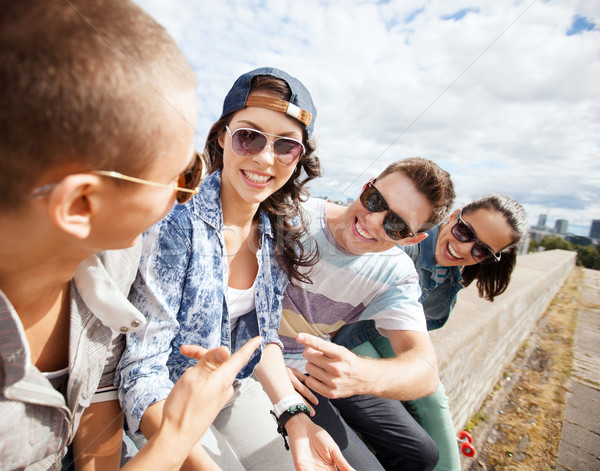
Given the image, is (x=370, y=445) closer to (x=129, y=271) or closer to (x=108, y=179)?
(x=129, y=271)

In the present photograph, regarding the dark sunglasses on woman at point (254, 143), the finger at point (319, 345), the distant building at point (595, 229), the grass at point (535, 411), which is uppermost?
the distant building at point (595, 229)

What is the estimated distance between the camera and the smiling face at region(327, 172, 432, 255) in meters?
2.02

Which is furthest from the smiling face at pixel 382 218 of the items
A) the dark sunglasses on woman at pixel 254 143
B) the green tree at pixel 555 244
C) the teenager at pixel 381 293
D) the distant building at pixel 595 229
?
the distant building at pixel 595 229

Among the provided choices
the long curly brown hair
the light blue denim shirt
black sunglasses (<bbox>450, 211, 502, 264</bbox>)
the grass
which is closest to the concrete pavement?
the grass

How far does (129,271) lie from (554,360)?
7614 mm

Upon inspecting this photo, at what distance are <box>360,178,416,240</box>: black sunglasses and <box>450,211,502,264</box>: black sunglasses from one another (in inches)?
35.4

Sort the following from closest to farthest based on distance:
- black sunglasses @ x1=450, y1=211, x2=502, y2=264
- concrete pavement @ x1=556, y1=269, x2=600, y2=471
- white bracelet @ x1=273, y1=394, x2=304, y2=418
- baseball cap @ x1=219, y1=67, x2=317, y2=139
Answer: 1. baseball cap @ x1=219, y1=67, x2=317, y2=139
2. white bracelet @ x1=273, y1=394, x2=304, y2=418
3. black sunglasses @ x1=450, y1=211, x2=502, y2=264
4. concrete pavement @ x1=556, y1=269, x2=600, y2=471

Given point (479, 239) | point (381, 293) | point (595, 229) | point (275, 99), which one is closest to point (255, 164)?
point (275, 99)

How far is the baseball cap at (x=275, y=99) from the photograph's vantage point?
4.80ft

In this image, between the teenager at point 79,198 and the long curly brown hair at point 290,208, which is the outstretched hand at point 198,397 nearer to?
the teenager at point 79,198

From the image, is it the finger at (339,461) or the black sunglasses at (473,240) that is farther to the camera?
the black sunglasses at (473,240)

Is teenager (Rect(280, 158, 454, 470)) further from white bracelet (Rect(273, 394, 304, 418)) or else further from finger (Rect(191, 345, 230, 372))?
finger (Rect(191, 345, 230, 372))

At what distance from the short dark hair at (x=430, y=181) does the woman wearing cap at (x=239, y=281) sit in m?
0.71

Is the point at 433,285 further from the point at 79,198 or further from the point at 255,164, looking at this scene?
the point at 79,198
